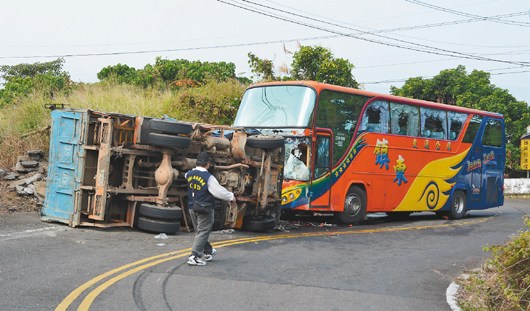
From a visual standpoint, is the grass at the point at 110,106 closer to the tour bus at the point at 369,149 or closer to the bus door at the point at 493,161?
the tour bus at the point at 369,149

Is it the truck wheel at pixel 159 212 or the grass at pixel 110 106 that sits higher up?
the grass at pixel 110 106

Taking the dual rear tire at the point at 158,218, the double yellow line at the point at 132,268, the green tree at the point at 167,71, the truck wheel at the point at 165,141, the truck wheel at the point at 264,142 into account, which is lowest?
the double yellow line at the point at 132,268

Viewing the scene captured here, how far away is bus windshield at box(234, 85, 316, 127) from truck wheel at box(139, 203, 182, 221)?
452cm

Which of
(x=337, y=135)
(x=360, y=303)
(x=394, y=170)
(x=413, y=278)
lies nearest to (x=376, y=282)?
(x=413, y=278)

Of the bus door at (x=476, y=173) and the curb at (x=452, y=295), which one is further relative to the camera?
the bus door at (x=476, y=173)

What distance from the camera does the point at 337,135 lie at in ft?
53.3

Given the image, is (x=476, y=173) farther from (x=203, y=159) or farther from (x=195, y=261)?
(x=195, y=261)

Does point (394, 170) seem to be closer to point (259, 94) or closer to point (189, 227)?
point (259, 94)

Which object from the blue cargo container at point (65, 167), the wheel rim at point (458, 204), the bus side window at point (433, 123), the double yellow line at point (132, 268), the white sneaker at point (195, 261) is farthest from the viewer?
the wheel rim at point (458, 204)

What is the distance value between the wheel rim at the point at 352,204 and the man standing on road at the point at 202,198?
25.2ft

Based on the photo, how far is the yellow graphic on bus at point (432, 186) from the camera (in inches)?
749

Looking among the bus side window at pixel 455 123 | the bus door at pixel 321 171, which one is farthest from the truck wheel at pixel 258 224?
the bus side window at pixel 455 123

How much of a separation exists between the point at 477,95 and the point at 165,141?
42.6 metres

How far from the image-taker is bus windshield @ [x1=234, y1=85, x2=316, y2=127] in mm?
15617
